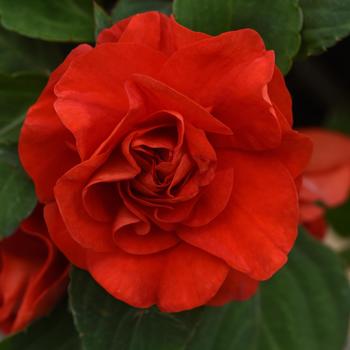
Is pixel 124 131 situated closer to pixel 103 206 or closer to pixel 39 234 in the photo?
pixel 103 206

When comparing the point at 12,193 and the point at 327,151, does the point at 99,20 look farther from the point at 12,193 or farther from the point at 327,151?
the point at 327,151

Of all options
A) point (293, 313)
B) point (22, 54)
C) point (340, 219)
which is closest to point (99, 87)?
point (22, 54)

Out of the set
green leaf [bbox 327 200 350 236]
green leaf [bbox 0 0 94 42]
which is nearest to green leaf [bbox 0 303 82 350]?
green leaf [bbox 0 0 94 42]

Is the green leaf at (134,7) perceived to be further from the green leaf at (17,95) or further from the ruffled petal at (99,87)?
the ruffled petal at (99,87)

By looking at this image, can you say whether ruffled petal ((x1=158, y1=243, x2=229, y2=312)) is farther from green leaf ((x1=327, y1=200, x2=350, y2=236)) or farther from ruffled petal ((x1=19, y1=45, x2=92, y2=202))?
green leaf ((x1=327, y1=200, x2=350, y2=236))

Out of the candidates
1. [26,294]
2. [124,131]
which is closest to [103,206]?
[124,131]

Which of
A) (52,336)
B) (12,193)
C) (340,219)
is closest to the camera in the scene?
(12,193)
